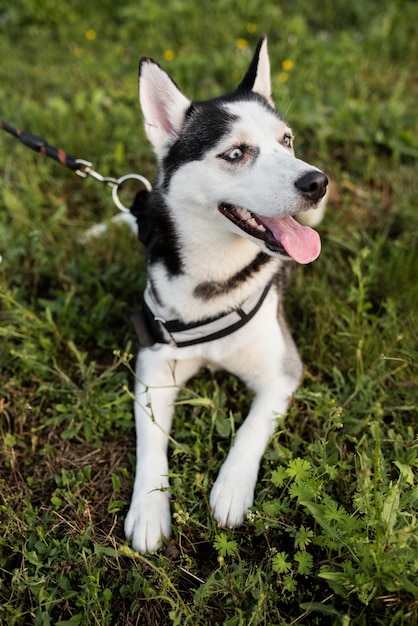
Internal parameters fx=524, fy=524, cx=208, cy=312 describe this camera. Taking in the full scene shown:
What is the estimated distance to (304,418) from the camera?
8.23 feet

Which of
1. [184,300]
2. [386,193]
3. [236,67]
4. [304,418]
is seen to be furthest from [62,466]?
[236,67]

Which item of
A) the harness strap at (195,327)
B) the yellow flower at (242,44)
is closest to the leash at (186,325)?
the harness strap at (195,327)

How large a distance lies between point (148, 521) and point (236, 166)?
4.90 feet

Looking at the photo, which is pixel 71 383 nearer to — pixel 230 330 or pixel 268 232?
pixel 230 330

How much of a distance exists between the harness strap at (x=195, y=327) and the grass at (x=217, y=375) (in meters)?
0.30

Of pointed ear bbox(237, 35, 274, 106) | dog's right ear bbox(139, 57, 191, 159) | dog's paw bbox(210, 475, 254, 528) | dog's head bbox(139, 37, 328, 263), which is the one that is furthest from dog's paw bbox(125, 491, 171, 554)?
pointed ear bbox(237, 35, 274, 106)

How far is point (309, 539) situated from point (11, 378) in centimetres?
169

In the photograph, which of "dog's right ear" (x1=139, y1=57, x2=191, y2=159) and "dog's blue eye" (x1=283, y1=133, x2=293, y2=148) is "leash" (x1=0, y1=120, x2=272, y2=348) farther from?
"dog's blue eye" (x1=283, y1=133, x2=293, y2=148)

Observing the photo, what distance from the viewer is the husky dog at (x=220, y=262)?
6.92 ft

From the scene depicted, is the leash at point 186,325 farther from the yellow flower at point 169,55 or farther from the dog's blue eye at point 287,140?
the yellow flower at point 169,55

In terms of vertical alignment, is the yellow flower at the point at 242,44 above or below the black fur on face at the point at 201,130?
below

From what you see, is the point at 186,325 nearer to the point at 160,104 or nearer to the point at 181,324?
the point at 181,324

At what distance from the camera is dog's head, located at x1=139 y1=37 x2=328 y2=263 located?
2.02 m

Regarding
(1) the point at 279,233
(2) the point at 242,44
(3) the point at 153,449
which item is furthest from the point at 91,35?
(3) the point at 153,449
